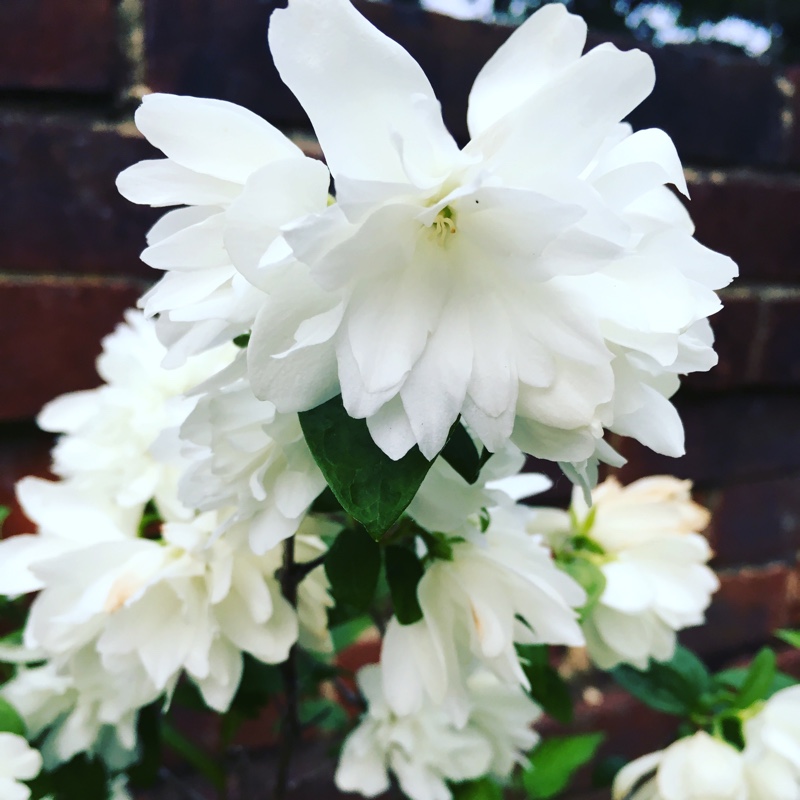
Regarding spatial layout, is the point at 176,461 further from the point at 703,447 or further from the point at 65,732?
the point at 703,447

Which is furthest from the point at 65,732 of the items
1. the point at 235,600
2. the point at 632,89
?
the point at 632,89

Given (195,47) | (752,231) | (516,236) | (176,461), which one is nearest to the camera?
(516,236)

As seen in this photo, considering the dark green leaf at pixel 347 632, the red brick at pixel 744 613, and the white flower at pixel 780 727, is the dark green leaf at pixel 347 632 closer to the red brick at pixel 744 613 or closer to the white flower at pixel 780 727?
the white flower at pixel 780 727

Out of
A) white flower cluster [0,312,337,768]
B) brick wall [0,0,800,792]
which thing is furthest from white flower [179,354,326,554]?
brick wall [0,0,800,792]

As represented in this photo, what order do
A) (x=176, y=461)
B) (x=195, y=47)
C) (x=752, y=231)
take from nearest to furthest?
(x=176, y=461), (x=195, y=47), (x=752, y=231)

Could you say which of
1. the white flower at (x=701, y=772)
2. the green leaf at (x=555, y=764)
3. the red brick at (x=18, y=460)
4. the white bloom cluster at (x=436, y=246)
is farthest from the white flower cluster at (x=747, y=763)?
the red brick at (x=18, y=460)

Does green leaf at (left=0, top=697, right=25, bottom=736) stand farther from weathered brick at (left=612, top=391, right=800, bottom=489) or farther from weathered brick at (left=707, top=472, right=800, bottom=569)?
weathered brick at (left=707, top=472, right=800, bottom=569)

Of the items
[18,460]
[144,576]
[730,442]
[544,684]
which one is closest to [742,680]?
A: [544,684]
